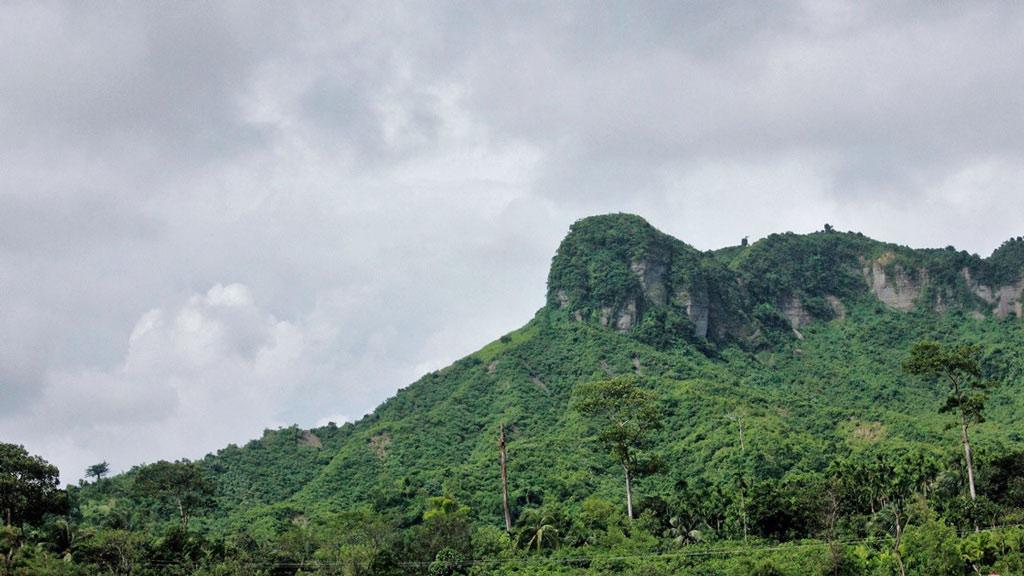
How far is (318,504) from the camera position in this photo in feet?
323

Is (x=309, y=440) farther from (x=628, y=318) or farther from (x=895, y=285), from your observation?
(x=895, y=285)

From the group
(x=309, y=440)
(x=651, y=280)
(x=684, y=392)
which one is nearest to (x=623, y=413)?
(x=684, y=392)

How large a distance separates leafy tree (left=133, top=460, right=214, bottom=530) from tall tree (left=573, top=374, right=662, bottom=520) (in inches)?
1135

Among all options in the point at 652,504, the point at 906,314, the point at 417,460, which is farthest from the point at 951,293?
the point at 652,504

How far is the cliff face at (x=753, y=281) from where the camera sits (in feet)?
→ 475

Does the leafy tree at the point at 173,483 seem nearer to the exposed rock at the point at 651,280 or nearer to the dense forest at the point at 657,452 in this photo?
the dense forest at the point at 657,452

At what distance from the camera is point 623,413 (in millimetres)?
76500

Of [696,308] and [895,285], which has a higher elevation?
[895,285]

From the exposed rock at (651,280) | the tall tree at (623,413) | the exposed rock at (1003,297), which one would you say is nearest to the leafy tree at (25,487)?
the tall tree at (623,413)

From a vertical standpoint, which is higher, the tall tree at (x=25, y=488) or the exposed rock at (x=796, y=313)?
the exposed rock at (x=796, y=313)

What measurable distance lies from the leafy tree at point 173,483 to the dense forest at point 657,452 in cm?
17

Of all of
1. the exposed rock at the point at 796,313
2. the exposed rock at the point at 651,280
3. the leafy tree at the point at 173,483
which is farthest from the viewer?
the exposed rock at the point at 796,313

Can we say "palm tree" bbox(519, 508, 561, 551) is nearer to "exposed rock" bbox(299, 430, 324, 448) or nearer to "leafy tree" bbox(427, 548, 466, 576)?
"leafy tree" bbox(427, 548, 466, 576)

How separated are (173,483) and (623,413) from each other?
33554 mm
